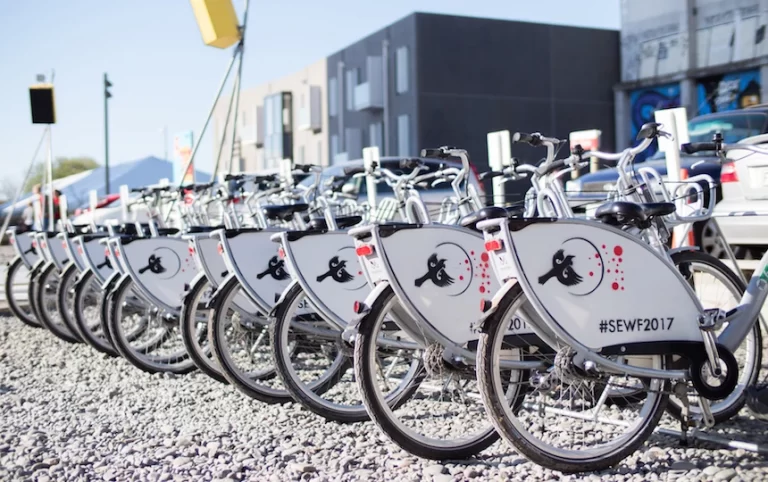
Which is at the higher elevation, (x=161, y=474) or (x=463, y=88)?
(x=463, y=88)

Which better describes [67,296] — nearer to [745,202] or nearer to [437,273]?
[437,273]

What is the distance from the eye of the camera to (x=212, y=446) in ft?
13.6

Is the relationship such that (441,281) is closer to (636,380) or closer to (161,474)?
(636,380)

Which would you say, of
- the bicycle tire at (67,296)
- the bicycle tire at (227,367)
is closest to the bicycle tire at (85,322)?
the bicycle tire at (67,296)

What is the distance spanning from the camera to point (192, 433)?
4.46 m

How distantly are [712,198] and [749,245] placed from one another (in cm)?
360

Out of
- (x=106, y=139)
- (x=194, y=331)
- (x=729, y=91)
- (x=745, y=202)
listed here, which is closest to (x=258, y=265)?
(x=194, y=331)

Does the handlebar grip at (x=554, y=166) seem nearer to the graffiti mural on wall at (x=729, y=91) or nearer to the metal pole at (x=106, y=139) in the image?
the graffiti mural on wall at (x=729, y=91)

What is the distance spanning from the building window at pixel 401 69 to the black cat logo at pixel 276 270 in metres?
26.1

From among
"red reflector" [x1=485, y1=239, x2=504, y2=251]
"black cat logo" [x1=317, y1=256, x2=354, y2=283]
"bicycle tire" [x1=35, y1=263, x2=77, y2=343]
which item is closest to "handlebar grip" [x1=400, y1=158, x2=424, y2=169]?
"black cat logo" [x1=317, y1=256, x2=354, y2=283]

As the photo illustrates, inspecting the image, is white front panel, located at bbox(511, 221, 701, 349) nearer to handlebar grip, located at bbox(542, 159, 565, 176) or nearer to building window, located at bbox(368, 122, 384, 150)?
handlebar grip, located at bbox(542, 159, 565, 176)

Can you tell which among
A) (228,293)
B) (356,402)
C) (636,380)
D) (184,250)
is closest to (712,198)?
(636,380)

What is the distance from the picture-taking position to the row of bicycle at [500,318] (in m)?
3.50

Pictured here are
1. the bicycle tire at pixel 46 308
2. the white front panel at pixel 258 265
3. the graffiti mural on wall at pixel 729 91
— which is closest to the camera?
the white front panel at pixel 258 265
